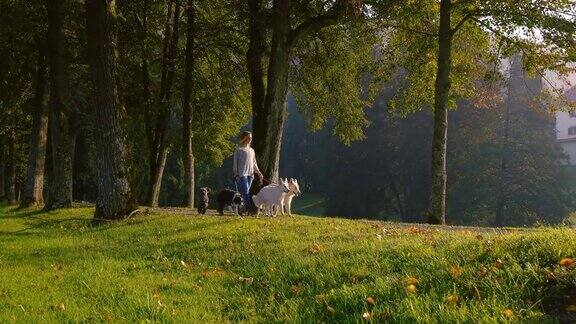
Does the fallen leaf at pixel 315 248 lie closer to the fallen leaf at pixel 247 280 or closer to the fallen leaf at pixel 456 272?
the fallen leaf at pixel 247 280

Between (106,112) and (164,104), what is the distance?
866 centimetres

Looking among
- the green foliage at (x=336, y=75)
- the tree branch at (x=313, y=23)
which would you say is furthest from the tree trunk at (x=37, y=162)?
the tree branch at (x=313, y=23)

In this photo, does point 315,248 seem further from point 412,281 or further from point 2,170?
point 2,170

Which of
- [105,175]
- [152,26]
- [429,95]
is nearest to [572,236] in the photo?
[105,175]

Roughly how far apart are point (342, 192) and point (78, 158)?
95.2ft

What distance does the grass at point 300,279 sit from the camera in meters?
4.29

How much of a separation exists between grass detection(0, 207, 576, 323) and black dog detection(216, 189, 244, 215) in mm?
4509

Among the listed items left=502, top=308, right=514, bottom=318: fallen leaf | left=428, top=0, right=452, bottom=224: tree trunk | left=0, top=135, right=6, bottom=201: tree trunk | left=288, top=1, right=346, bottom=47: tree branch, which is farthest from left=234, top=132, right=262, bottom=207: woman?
left=0, top=135, right=6, bottom=201: tree trunk

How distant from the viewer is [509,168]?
4497 cm

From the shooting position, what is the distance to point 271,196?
529 inches

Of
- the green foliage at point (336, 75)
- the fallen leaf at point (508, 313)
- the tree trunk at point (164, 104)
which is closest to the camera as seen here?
the fallen leaf at point (508, 313)

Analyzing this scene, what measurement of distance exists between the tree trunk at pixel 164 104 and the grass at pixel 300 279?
42.8 ft

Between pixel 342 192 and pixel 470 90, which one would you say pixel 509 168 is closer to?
pixel 342 192

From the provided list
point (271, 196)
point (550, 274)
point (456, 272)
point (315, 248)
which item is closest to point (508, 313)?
point (550, 274)
